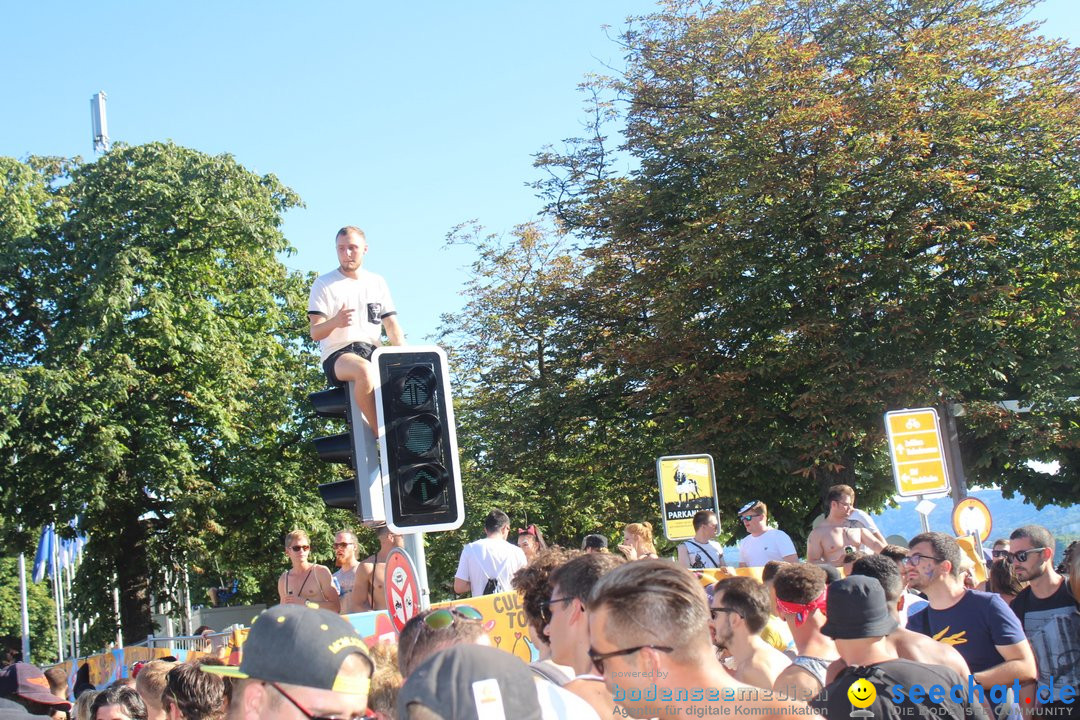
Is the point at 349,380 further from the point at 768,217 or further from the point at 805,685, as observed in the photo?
the point at 768,217

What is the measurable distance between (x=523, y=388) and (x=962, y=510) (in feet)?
63.2

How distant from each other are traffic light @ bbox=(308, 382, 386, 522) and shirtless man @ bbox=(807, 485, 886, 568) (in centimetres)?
480

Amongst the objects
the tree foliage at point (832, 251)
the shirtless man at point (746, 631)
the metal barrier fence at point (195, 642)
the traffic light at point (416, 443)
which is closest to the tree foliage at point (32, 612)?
the tree foliage at point (832, 251)

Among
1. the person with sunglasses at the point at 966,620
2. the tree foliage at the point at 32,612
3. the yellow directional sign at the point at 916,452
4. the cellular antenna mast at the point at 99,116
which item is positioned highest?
the cellular antenna mast at the point at 99,116

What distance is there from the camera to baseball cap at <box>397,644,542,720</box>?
243cm

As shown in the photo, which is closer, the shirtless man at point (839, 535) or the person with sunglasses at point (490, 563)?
the person with sunglasses at point (490, 563)

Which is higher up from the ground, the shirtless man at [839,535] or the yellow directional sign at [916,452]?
the yellow directional sign at [916,452]

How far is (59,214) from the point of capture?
27891mm

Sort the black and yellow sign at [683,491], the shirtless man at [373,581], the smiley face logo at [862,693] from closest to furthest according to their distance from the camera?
the smiley face logo at [862,693], the shirtless man at [373,581], the black and yellow sign at [683,491]

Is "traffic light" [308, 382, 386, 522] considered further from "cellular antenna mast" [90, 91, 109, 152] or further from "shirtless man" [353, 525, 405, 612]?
"cellular antenna mast" [90, 91, 109, 152]

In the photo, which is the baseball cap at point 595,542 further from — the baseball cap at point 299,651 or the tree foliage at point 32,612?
the tree foliage at point 32,612

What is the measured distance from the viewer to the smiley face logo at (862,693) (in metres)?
4.02

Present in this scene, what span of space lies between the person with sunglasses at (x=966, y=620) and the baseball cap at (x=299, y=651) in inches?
159

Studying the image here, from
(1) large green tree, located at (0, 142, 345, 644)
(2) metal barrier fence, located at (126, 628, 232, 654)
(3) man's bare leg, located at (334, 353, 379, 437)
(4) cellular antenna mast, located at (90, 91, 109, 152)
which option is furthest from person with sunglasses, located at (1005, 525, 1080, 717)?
(4) cellular antenna mast, located at (90, 91, 109, 152)
